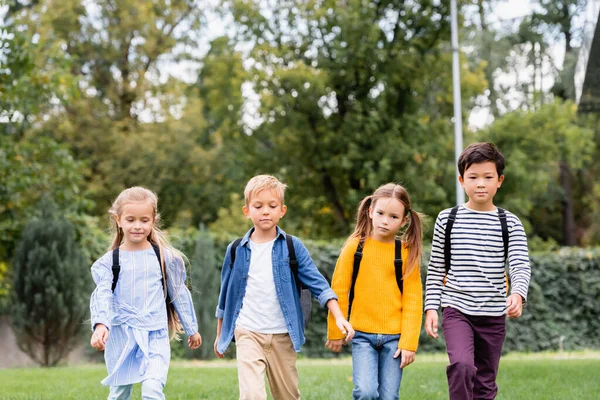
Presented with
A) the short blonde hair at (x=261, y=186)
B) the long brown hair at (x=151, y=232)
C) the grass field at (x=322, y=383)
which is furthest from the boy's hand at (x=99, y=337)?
the grass field at (x=322, y=383)

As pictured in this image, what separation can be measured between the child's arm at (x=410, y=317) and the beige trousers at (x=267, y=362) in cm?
68

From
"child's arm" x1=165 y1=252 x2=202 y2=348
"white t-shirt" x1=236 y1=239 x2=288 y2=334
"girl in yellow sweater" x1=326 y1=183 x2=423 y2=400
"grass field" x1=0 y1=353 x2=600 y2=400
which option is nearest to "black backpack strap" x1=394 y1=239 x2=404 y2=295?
"girl in yellow sweater" x1=326 y1=183 x2=423 y2=400

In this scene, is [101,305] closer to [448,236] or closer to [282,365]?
[282,365]

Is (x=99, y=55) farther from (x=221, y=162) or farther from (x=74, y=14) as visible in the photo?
(x=221, y=162)

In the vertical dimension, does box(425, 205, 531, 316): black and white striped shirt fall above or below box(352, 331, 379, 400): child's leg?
above

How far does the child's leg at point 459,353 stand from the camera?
4.94 metres

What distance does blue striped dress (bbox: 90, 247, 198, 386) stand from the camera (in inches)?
201

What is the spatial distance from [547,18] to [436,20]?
8.05m

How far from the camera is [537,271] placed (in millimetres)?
18516

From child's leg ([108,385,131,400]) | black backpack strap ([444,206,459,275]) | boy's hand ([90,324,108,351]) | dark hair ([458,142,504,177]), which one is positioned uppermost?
dark hair ([458,142,504,177])

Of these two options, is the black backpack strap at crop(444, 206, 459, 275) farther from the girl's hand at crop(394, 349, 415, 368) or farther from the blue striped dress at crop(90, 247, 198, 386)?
the blue striped dress at crop(90, 247, 198, 386)

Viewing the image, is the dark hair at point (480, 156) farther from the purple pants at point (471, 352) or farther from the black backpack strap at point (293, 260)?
the black backpack strap at point (293, 260)

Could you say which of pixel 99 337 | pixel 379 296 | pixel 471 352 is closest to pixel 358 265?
pixel 379 296

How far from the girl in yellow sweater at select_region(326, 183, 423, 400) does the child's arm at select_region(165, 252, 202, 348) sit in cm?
91
